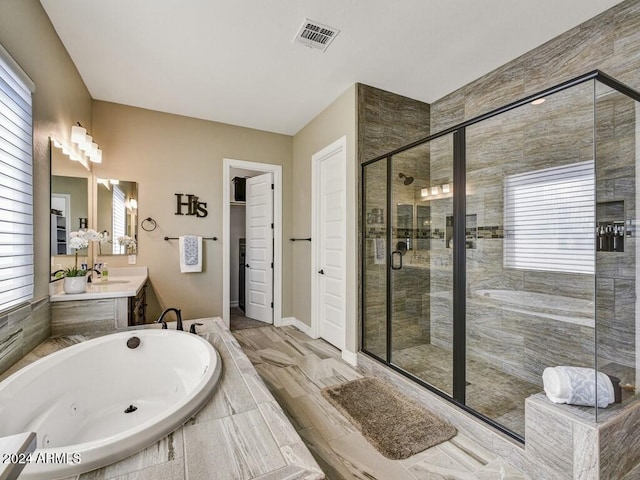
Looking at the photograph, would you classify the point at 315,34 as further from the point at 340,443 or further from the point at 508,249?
the point at 340,443

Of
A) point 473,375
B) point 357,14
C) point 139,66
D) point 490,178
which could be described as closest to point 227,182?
point 139,66

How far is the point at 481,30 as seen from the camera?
218 cm

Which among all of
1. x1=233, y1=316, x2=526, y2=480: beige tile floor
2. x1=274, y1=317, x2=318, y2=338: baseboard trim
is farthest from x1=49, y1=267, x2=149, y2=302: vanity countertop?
x1=274, y1=317, x2=318, y2=338: baseboard trim

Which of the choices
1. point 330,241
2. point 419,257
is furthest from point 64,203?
point 419,257

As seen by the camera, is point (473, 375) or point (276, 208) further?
point (276, 208)

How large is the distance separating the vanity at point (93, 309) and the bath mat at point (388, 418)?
5.72ft

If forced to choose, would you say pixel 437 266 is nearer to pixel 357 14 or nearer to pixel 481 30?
pixel 481 30

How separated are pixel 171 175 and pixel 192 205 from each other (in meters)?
0.42

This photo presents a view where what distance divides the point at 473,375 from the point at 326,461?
128 centimetres

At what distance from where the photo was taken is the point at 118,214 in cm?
324

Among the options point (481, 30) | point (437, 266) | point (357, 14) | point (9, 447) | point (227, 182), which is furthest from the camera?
point (227, 182)

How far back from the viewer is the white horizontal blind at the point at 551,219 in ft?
7.01

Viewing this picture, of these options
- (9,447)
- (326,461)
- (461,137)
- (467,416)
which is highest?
(461,137)

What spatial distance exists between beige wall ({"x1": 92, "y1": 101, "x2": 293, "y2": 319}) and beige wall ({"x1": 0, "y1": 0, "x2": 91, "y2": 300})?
89cm
